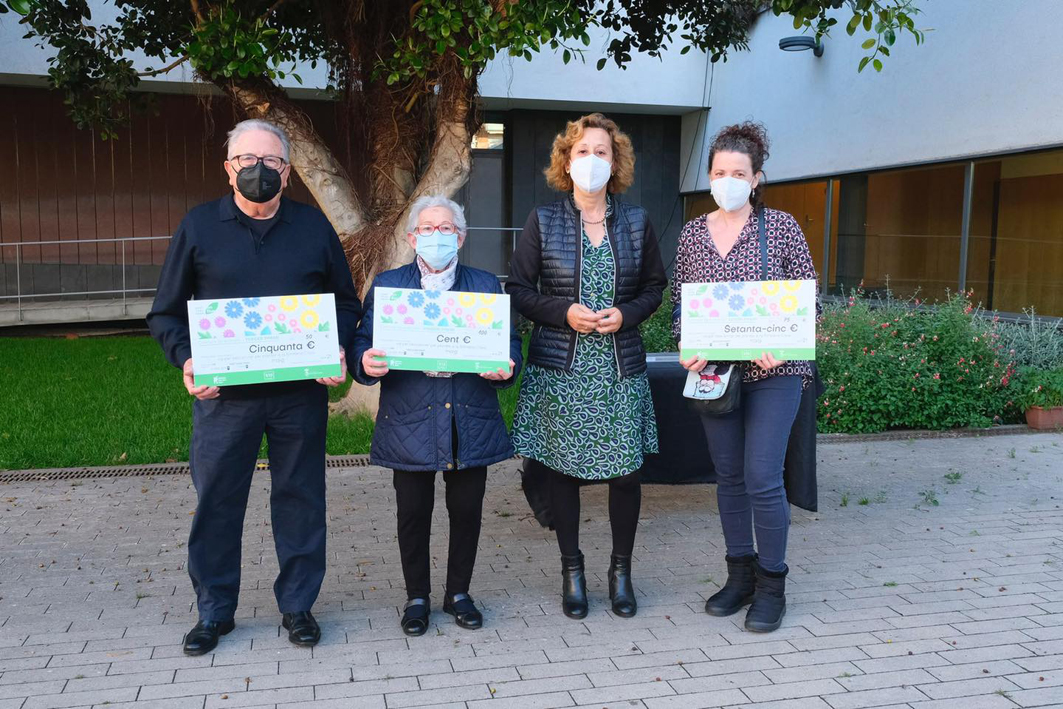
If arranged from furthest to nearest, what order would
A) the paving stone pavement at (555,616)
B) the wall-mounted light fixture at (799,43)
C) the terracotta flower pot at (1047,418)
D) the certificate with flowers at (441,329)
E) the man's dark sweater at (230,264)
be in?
1. the wall-mounted light fixture at (799,43)
2. the terracotta flower pot at (1047,418)
3. the certificate with flowers at (441,329)
4. the man's dark sweater at (230,264)
5. the paving stone pavement at (555,616)

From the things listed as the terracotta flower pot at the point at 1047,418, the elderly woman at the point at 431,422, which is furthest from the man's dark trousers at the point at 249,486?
the terracotta flower pot at the point at 1047,418

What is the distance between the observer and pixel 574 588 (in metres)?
4.29

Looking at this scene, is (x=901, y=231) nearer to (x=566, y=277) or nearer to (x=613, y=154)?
(x=613, y=154)

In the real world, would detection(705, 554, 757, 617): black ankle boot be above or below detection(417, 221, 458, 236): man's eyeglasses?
below

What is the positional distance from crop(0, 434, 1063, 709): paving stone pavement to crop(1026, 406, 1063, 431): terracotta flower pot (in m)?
2.33

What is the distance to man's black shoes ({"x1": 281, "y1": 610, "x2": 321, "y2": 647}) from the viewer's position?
12.8ft

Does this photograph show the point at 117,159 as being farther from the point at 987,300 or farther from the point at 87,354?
the point at 987,300

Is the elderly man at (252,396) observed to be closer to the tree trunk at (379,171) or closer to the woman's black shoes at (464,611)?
the woman's black shoes at (464,611)

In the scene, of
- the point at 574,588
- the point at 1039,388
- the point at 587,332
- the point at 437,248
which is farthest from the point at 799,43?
the point at 574,588

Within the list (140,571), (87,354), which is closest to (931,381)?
(140,571)

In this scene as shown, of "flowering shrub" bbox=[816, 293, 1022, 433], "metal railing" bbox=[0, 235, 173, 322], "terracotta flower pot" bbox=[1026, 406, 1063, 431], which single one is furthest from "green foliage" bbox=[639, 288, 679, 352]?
"metal railing" bbox=[0, 235, 173, 322]

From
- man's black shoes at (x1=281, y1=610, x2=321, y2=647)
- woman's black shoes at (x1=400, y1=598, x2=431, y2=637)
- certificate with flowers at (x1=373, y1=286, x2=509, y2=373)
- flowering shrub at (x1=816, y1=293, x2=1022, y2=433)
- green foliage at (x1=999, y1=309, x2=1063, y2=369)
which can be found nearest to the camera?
certificate with flowers at (x1=373, y1=286, x2=509, y2=373)

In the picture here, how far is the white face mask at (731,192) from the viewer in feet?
13.3

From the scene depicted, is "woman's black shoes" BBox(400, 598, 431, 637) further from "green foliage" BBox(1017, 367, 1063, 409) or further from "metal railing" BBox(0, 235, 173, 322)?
"metal railing" BBox(0, 235, 173, 322)
